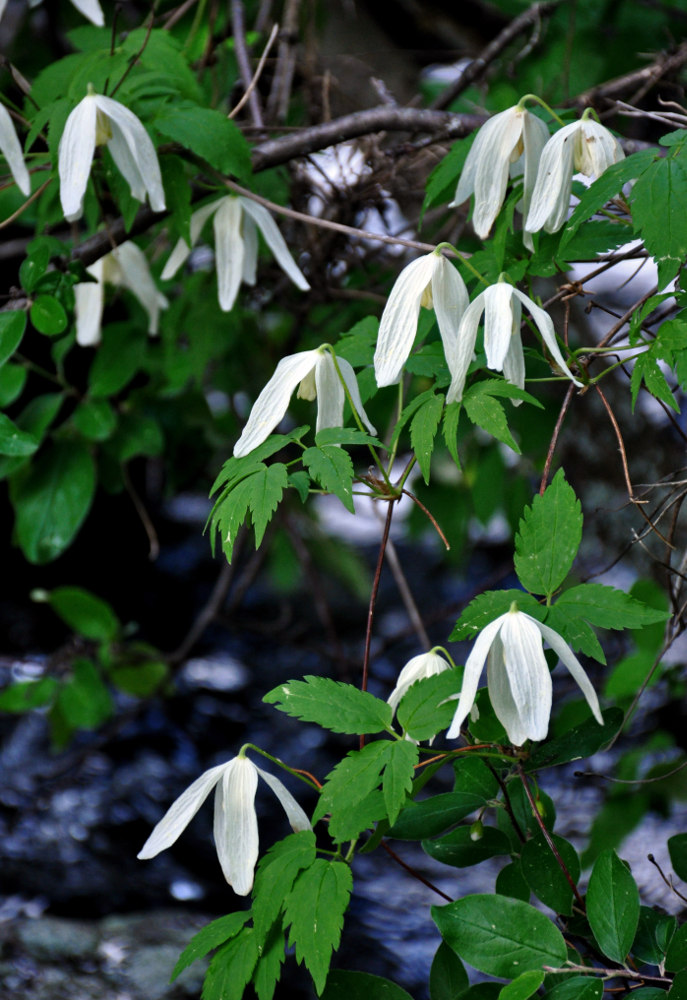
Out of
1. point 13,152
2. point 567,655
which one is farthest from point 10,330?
point 567,655

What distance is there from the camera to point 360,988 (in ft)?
2.04

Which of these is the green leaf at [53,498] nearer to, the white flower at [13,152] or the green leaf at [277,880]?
the white flower at [13,152]

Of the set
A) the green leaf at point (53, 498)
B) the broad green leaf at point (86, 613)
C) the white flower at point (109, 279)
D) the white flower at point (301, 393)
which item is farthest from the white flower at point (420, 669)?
the broad green leaf at point (86, 613)

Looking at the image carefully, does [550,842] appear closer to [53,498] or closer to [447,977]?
[447,977]

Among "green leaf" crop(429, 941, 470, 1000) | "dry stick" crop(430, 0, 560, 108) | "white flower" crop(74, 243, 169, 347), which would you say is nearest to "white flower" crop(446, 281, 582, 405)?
"green leaf" crop(429, 941, 470, 1000)

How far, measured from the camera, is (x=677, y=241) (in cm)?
59

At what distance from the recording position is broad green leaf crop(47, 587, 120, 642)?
1.46m

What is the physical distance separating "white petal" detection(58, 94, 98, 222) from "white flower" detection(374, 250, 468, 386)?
12.5 inches

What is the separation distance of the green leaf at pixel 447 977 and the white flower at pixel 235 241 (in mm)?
663

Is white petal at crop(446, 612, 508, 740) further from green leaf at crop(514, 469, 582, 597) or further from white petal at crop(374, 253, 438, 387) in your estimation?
white petal at crop(374, 253, 438, 387)

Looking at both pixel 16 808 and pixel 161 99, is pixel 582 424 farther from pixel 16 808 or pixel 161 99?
pixel 16 808

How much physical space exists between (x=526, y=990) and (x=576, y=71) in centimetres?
167

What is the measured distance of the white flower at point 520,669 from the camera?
20.8 inches

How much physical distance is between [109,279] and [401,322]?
62 cm
